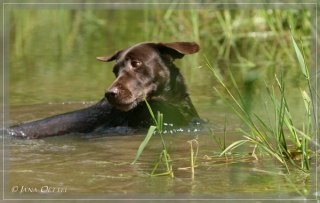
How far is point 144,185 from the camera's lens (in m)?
4.87

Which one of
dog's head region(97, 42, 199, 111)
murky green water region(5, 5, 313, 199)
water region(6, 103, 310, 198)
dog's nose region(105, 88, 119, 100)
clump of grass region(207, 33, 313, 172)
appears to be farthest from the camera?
dog's head region(97, 42, 199, 111)

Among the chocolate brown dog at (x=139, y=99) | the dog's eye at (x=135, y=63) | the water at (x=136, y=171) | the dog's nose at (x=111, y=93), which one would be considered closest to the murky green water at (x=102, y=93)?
the water at (x=136, y=171)

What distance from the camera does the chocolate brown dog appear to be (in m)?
6.80

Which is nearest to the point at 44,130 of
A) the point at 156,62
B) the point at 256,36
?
the point at 156,62

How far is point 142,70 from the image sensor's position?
22.6 feet

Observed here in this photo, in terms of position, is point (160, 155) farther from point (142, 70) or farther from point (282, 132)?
point (142, 70)

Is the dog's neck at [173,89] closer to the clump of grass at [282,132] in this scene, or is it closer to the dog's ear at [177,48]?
the dog's ear at [177,48]

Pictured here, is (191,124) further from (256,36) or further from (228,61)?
(256,36)

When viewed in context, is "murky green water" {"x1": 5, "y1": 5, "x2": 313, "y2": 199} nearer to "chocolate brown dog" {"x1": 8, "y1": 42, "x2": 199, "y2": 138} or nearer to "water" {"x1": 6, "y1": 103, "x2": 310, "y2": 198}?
"water" {"x1": 6, "y1": 103, "x2": 310, "y2": 198}

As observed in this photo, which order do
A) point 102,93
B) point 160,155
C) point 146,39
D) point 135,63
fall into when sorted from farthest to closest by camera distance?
point 146,39 < point 102,93 < point 135,63 < point 160,155

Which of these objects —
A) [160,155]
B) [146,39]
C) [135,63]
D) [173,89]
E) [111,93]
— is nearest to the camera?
[160,155]

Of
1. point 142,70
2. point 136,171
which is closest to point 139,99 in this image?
point 142,70

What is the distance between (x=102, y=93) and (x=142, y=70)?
1.85 meters

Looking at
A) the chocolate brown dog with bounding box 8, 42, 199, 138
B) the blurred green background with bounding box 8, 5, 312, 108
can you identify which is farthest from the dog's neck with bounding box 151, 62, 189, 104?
the blurred green background with bounding box 8, 5, 312, 108
